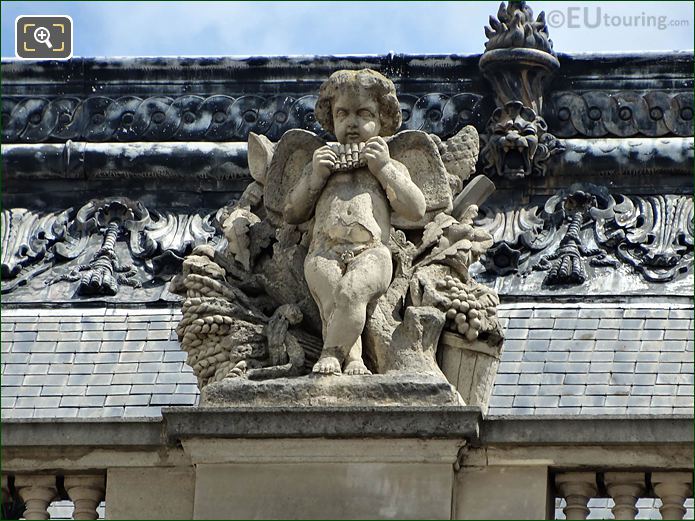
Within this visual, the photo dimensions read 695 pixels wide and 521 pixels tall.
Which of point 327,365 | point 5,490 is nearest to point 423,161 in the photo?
point 327,365

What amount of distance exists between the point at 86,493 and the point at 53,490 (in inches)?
10.7

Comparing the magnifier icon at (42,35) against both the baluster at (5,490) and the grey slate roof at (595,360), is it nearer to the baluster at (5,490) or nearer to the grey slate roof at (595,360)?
the grey slate roof at (595,360)

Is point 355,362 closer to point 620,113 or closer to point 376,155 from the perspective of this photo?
point 376,155

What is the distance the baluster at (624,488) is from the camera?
22938 millimetres

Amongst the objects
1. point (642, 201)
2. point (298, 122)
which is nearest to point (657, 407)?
point (642, 201)

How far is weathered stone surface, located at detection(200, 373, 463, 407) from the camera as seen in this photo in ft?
75.5

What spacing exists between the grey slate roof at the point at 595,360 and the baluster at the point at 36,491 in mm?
5801

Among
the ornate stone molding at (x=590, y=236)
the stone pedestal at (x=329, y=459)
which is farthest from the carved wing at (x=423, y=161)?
the ornate stone molding at (x=590, y=236)

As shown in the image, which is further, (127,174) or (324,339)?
(127,174)

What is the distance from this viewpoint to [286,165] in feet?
82.1

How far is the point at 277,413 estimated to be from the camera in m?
22.9

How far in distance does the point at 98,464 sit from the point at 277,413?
147 cm

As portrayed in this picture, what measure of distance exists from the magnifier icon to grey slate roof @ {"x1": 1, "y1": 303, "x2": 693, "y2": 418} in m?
3.37

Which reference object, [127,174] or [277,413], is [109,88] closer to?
[127,174]
